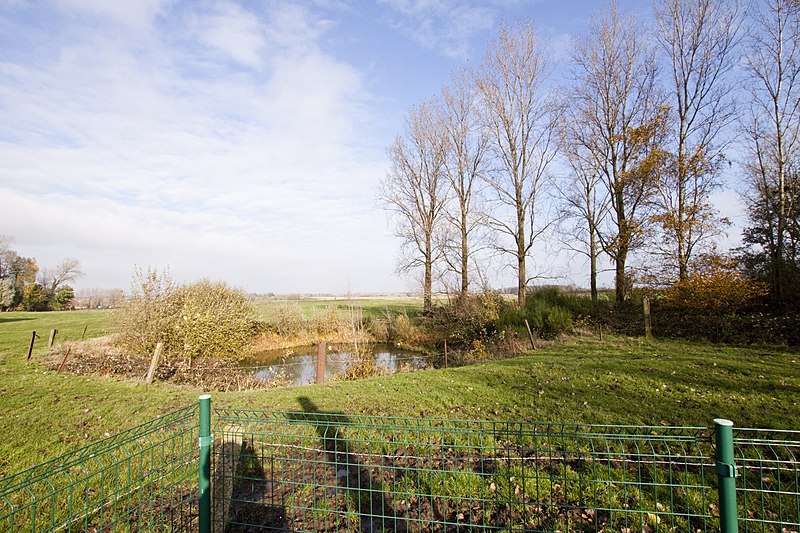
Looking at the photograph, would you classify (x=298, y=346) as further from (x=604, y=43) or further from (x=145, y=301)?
(x=604, y=43)

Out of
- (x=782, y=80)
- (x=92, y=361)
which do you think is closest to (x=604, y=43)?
(x=782, y=80)

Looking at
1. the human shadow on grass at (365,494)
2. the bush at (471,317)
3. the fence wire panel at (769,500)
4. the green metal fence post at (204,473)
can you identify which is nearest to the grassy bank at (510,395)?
the fence wire panel at (769,500)

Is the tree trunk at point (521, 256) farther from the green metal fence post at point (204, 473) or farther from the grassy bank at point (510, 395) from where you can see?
the green metal fence post at point (204, 473)

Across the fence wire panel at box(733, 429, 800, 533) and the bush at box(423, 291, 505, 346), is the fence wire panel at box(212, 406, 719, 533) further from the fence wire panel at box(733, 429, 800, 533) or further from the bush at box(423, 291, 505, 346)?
the bush at box(423, 291, 505, 346)

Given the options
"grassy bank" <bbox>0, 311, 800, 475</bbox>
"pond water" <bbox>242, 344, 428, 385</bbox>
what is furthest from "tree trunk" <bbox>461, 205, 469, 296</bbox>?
"grassy bank" <bbox>0, 311, 800, 475</bbox>

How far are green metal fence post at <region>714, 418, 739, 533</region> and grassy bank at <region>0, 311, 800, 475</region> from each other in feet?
13.8

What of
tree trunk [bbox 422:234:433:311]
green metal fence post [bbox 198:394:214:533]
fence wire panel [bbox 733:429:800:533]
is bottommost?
fence wire panel [bbox 733:429:800:533]

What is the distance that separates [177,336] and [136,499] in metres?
10.2

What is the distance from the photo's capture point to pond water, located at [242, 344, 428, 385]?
51.8 feet

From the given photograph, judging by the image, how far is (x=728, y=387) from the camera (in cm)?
746

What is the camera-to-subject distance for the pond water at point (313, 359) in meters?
15.8

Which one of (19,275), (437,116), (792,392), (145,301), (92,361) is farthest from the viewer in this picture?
(19,275)

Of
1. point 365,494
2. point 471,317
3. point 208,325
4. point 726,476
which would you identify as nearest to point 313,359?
point 208,325

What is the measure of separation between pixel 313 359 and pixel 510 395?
13.6 meters
